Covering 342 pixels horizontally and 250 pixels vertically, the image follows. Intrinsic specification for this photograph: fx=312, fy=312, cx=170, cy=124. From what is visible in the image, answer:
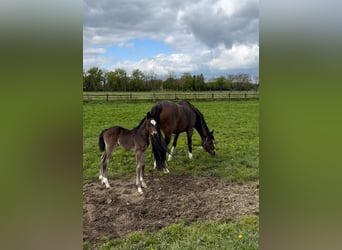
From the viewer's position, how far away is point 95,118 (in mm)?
2357

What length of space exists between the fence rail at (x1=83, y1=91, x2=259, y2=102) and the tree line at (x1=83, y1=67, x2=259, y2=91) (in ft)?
0.13

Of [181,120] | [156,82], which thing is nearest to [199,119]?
[181,120]

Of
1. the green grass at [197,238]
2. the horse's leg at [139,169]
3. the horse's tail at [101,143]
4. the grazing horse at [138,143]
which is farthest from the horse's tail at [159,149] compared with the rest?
the green grass at [197,238]

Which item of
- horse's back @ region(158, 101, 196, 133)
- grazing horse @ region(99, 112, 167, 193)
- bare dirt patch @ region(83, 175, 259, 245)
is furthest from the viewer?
horse's back @ region(158, 101, 196, 133)

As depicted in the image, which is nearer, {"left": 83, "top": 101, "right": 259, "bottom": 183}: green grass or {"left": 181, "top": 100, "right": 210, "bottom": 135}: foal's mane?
{"left": 83, "top": 101, "right": 259, "bottom": 183}: green grass

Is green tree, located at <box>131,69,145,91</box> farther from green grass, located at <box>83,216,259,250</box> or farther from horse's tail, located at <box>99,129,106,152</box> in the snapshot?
green grass, located at <box>83,216,259,250</box>

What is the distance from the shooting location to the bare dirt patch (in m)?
2.38

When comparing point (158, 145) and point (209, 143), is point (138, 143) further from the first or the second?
point (209, 143)

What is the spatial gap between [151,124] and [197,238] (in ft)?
3.08

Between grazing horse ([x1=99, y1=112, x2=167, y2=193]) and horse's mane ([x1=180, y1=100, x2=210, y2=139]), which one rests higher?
horse's mane ([x1=180, y1=100, x2=210, y2=139])

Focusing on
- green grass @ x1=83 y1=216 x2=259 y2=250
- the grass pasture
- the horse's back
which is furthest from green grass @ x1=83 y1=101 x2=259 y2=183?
green grass @ x1=83 y1=216 x2=259 y2=250

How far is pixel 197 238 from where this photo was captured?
231 cm
